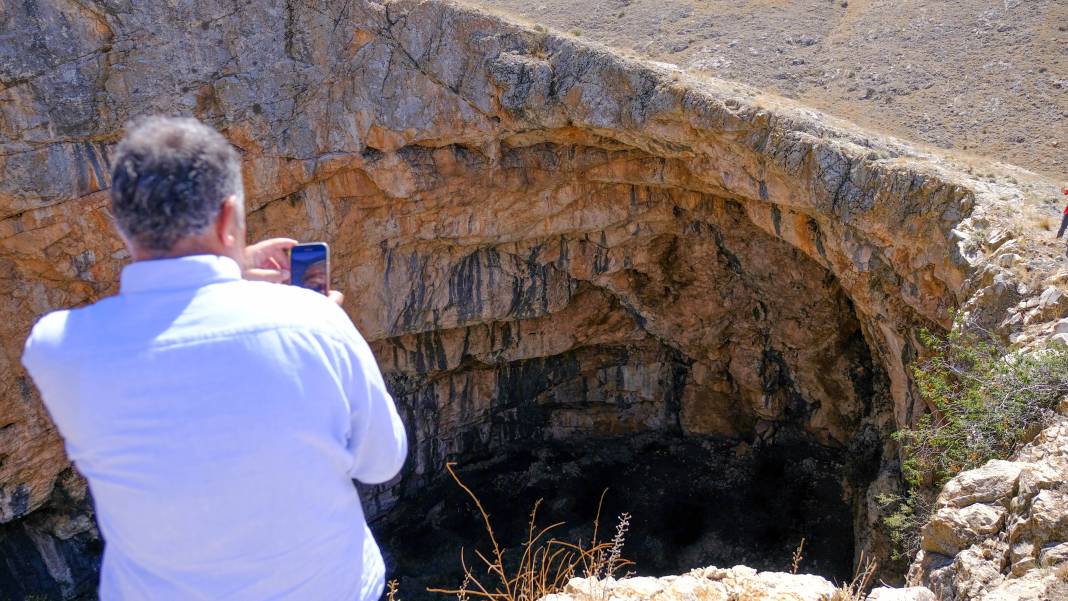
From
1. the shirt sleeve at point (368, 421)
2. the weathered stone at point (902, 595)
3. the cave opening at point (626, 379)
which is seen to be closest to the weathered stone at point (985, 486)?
the weathered stone at point (902, 595)

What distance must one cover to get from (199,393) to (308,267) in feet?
2.27

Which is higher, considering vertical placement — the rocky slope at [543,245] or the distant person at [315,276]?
the distant person at [315,276]

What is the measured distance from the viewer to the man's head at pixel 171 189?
5.20ft

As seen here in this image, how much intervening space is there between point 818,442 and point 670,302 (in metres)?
4.41

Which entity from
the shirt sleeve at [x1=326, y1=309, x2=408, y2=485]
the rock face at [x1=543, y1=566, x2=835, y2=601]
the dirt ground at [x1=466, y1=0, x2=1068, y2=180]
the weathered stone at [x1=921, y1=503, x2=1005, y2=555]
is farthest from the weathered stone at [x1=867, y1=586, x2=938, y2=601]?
the dirt ground at [x1=466, y1=0, x2=1068, y2=180]

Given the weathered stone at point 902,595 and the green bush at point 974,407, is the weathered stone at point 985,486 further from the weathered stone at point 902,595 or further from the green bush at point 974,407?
the weathered stone at point 902,595

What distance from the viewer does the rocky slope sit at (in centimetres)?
934

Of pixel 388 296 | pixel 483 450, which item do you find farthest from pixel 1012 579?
pixel 483 450

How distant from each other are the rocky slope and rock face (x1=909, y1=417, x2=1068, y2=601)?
88.5 inches

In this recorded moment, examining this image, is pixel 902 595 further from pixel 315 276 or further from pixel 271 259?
pixel 271 259

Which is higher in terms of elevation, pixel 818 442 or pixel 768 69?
pixel 768 69

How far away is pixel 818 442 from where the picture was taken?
14.9 metres

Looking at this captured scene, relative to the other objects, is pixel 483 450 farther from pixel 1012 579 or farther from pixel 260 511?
pixel 260 511

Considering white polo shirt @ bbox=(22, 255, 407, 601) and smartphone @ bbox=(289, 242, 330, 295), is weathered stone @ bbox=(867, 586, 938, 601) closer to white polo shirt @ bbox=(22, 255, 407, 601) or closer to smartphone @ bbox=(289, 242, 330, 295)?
white polo shirt @ bbox=(22, 255, 407, 601)
